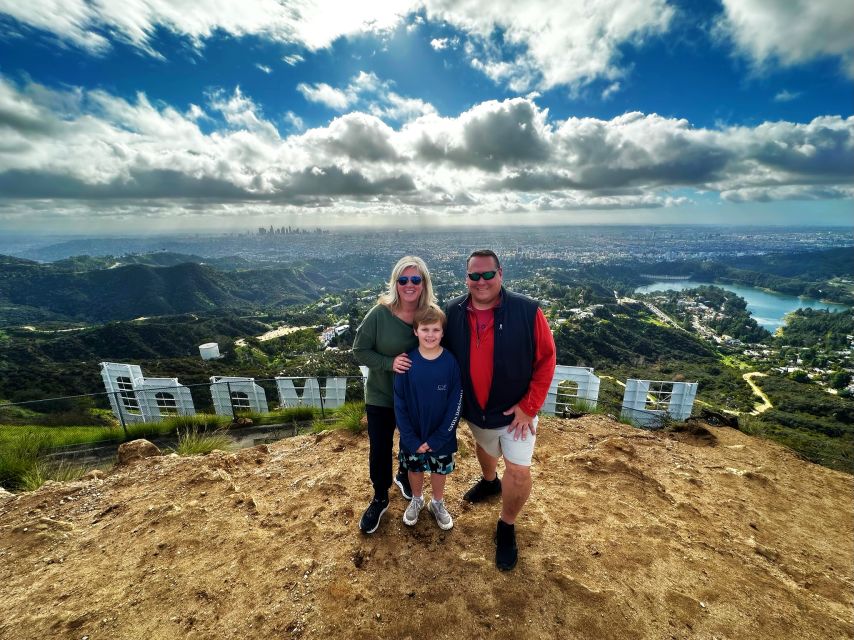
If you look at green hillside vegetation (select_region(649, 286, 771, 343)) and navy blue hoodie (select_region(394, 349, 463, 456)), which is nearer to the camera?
navy blue hoodie (select_region(394, 349, 463, 456))

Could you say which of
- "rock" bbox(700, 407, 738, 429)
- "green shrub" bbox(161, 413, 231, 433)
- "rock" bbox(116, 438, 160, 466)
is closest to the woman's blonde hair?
"rock" bbox(116, 438, 160, 466)

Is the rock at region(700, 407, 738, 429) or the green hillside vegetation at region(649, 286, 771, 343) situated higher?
the rock at region(700, 407, 738, 429)

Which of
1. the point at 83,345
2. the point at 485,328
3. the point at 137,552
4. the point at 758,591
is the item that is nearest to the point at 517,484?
the point at 485,328

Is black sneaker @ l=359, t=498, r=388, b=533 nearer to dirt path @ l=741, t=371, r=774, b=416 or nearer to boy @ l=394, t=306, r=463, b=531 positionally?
boy @ l=394, t=306, r=463, b=531

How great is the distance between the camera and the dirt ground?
2131 mm

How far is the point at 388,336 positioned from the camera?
2639mm

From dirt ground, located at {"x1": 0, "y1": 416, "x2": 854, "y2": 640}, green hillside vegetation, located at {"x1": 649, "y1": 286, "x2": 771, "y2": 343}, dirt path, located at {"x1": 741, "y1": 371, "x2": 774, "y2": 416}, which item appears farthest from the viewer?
green hillside vegetation, located at {"x1": 649, "y1": 286, "x2": 771, "y2": 343}

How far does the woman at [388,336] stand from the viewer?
263 cm

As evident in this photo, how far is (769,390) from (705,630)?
53.7 m

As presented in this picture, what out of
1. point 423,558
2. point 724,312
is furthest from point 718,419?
point 724,312

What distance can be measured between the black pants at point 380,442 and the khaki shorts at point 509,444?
698mm

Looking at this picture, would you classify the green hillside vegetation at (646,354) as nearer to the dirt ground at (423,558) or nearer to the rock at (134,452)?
the dirt ground at (423,558)

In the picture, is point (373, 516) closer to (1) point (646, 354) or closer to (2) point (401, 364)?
(2) point (401, 364)

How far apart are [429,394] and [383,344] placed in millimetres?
519
